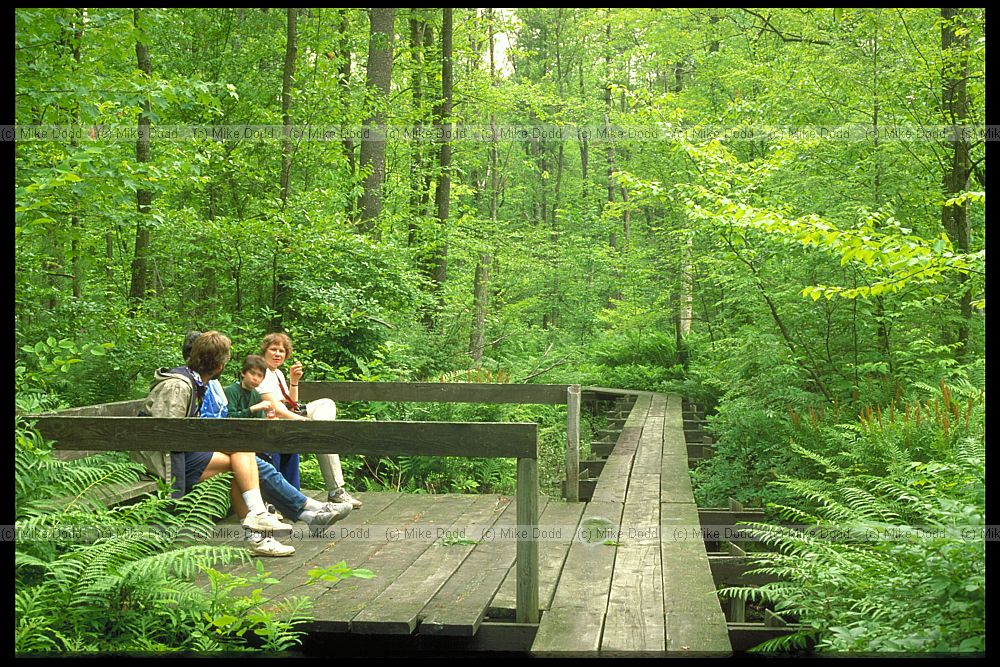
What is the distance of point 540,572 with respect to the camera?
5.52m

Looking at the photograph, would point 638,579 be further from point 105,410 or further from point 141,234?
point 141,234

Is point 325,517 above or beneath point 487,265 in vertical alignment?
beneath

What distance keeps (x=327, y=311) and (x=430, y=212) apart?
11.5 metres

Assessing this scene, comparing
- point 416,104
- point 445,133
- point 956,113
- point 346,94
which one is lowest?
point 956,113

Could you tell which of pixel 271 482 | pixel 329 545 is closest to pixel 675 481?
pixel 329 545

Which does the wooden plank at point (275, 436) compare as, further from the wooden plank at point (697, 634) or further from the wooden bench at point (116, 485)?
the wooden plank at point (697, 634)

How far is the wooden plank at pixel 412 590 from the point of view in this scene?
181 inches

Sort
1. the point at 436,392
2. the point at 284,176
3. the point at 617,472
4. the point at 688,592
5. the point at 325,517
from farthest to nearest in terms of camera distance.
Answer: the point at 284,176 < the point at 617,472 < the point at 436,392 < the point at 325,517 < the point at 688,592

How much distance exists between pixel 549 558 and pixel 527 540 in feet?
4.74

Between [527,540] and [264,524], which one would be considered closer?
[527,540]

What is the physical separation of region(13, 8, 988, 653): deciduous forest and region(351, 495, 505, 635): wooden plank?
48 cm

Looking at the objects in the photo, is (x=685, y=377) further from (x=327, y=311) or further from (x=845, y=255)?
(x=845, y=255)

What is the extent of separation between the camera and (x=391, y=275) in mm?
11883
